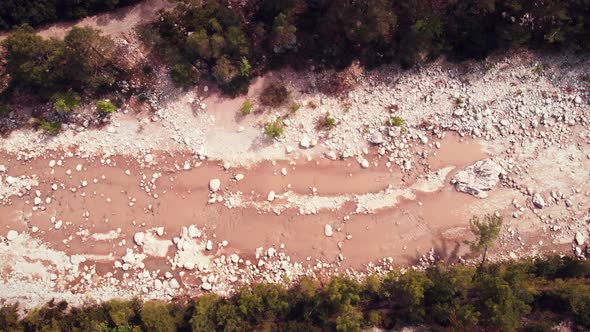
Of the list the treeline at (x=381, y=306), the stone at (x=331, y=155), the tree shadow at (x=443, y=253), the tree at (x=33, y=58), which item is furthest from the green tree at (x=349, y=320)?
the tree at (x=33, y=58)

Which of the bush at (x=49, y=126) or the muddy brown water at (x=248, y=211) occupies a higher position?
the bush at (x=49, y=126)

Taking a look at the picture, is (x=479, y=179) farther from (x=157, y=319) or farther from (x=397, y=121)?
(x=157, y=319)

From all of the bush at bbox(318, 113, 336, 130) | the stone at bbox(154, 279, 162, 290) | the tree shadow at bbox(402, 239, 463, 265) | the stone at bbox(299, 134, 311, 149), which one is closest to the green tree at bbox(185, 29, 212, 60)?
the stone at bbox(299, 134, 311, 149)

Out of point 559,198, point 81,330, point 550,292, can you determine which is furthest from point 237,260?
point 559,198

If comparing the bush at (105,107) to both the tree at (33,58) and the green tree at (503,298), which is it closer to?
the tree at (33,58)

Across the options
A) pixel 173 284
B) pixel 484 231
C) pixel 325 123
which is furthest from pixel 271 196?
pixel 484 231

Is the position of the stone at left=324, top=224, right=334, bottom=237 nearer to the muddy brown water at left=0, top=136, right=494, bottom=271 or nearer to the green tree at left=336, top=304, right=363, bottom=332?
the muddy brown water at left=0, top=136, right=494, bottom=271
